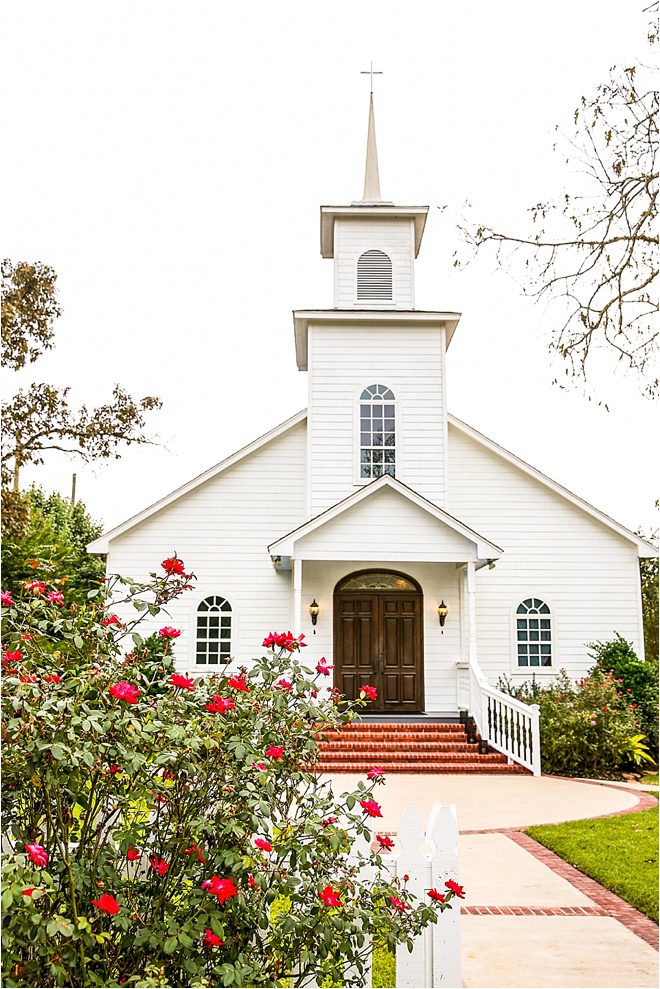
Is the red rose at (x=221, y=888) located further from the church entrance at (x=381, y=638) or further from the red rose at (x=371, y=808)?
the church entrance at (x=381, y=638)

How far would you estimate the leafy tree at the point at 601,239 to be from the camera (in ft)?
15.1

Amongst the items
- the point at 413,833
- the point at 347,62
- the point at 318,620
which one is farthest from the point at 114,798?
the point at 318,620

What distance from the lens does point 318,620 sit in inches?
592

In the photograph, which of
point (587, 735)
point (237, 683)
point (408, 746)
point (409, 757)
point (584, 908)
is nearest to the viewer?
point (237, 683)

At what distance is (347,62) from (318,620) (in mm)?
12105

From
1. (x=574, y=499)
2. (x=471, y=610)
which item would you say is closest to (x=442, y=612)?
(x=471, y=610)

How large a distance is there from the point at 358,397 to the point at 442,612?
4.24 m

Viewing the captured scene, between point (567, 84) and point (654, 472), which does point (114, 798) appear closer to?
point (654, 472)

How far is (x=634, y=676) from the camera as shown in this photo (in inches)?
579

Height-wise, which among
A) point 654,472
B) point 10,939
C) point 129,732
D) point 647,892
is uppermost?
point 654,472

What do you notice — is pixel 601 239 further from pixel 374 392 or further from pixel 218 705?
pixel 374 392

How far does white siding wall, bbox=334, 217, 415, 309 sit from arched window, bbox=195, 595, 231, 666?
6.43m

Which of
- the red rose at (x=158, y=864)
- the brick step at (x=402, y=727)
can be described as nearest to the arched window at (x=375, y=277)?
the brick step at (x=402, y=727)

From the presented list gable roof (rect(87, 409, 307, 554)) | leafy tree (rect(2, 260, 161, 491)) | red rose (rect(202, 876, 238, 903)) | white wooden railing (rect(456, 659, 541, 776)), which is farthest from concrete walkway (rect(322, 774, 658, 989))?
leafy tree (rect(2, 260, 161, 491))
